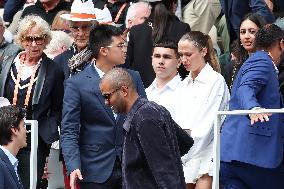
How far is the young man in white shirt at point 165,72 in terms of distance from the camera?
1024 centimetres

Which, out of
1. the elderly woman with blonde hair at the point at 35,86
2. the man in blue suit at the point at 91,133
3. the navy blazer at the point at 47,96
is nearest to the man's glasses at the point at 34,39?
the elderly woman with blonde hair at the point at 35,86

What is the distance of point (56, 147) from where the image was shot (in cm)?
1060

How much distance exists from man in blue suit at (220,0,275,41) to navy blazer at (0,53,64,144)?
245cm

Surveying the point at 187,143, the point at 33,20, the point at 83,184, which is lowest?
the point at 83,184

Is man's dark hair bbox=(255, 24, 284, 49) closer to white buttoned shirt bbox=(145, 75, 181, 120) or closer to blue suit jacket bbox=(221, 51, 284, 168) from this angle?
blue suit jacket bbox=(221, 51, 284, 168)

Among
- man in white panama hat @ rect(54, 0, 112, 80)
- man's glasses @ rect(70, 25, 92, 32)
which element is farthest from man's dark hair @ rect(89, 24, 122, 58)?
man's glasses @ rect(70, 25, 92, 32)

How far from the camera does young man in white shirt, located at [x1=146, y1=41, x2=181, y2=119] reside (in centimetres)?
1024

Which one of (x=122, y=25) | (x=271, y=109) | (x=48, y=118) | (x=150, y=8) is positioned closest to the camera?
(x=271, y=109)

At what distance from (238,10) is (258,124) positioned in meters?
3.19

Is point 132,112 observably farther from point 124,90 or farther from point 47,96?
point 47,96

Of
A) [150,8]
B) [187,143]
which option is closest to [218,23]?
[150,8]

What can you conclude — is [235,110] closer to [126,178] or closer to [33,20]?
[126,178]

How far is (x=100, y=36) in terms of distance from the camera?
970cm

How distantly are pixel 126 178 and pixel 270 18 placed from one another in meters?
4.26
